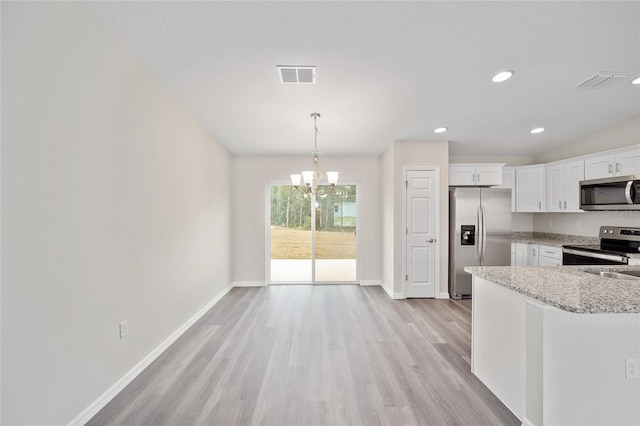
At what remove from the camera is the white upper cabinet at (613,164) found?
359 centimetres

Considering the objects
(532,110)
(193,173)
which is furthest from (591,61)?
(193,173)

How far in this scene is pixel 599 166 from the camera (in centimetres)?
397

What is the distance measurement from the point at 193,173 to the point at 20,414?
2.61 meters

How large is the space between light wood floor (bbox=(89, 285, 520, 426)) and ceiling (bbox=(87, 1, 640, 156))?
2.60m

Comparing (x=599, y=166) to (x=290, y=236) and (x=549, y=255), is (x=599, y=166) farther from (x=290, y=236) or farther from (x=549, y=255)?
(x=290, y=236)

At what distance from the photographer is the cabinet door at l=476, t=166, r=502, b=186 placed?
480 cm

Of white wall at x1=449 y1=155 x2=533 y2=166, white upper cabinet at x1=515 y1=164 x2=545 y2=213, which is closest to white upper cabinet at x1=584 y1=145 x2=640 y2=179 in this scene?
white upper cabinet at x1=515 y1=164 x2=545 y2=213

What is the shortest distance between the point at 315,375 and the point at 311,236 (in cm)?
322

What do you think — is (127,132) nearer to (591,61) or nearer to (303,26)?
(303,26)

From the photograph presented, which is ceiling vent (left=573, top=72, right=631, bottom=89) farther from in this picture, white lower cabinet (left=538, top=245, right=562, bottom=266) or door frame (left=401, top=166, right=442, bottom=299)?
white lower cabinet (left=538, top=245, right=562, bottom=266)

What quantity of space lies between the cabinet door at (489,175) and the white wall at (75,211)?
15.6 ft

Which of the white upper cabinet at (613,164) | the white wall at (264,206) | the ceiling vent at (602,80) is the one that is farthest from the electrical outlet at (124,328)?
the white upper cabinet at (613,164)

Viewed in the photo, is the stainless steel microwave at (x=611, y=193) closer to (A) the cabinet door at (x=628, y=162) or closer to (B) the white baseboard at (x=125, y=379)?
(A) the cabinet door at (x=628, y=162)

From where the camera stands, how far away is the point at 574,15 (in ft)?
6.13
